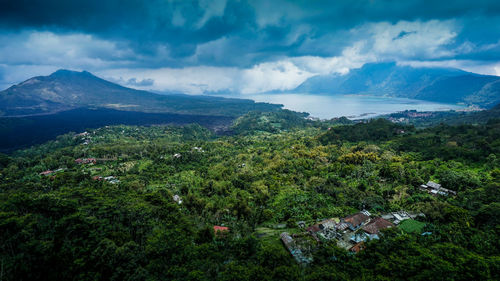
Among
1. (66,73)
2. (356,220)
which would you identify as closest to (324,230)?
(356,220)

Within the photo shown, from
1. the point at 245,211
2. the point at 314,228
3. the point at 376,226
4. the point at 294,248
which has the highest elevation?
Result: the point at 376,226

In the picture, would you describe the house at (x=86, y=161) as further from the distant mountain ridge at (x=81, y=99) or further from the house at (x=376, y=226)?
the distant mountain ridge at (x=81, y=99)

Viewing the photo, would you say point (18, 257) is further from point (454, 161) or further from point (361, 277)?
point (454, 161)

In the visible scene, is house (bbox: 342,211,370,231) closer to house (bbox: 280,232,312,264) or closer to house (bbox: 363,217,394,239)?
house (bbox: 363,217,394,239)

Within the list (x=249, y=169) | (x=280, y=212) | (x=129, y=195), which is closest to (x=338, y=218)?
(x=280, y=212)

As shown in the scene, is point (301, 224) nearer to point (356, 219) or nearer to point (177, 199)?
point (356, 219)

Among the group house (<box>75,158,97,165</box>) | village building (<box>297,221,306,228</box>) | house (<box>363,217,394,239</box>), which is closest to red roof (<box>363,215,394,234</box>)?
house (<box>363,217,394,239</box>)
